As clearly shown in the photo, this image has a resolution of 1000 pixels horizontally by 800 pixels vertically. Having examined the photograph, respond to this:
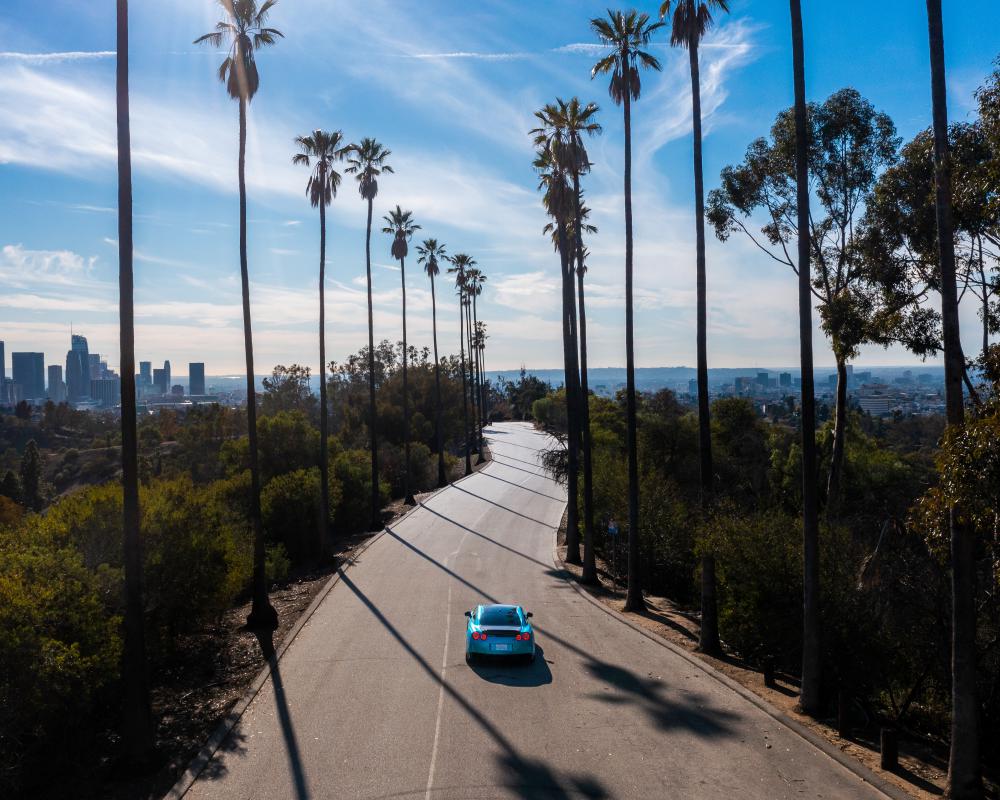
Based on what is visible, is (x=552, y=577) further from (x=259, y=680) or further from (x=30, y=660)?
(x=30, y=660)

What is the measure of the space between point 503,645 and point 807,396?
25.3 feet

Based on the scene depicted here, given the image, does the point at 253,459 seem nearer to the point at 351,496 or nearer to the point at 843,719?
the point at 843,719

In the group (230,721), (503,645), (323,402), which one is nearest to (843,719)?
(503,645)

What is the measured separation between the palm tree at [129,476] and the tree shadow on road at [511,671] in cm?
627

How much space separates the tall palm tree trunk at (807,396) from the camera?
12470 mm

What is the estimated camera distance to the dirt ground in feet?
34.1

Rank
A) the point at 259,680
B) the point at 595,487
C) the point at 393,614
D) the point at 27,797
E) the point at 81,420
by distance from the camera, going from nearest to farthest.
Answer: the point at 27,797, the point at 259,680, the point at 393,614, the point at 595,487, the point at 81,420

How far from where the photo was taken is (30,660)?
30.9 ft

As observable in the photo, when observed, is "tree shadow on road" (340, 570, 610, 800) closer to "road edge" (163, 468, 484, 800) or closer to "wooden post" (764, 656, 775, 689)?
"road edge" (163, 468, 484, 800)

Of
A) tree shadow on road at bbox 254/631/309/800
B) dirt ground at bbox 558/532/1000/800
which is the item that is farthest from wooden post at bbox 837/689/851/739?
tree shadow on road at bbox 254/631/309/800

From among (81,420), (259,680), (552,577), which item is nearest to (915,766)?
(259,680)

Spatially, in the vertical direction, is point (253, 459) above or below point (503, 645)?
above

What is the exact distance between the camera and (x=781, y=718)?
12.6m

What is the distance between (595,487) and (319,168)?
1628cm
